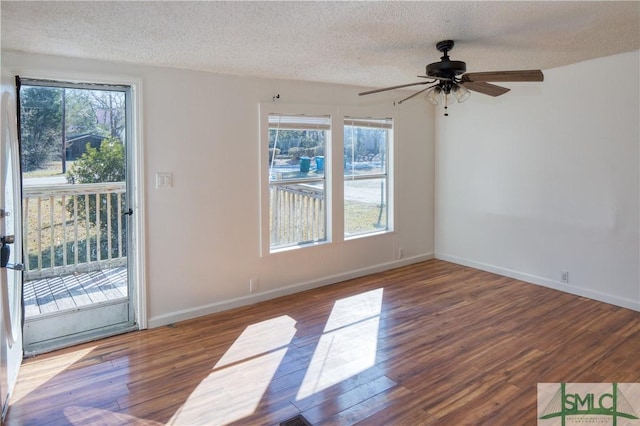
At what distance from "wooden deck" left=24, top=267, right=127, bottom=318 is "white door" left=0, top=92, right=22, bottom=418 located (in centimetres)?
47

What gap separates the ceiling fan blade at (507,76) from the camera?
2.69 metres

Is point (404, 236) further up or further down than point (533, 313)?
further up

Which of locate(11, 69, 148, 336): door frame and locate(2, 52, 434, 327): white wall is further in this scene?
locate(2, 52, 434, 327): white wall

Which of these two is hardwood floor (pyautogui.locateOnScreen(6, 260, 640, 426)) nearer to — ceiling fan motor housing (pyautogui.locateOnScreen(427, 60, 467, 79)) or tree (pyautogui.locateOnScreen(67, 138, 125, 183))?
tree (pyautogui.locateOnScreen(67, 138, 125, 183))

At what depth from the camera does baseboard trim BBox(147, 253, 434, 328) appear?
372 centimetres

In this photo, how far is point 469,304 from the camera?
4.11 metres

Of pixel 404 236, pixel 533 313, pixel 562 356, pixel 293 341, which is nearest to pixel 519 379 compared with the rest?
pixel 562 356

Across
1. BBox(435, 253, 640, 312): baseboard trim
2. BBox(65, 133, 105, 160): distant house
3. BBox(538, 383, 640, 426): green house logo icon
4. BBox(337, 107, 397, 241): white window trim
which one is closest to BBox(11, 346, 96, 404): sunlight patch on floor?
BBox(65, 133, 105, 160): distant house

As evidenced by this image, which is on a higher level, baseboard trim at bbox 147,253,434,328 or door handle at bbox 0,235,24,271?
door handle at bbox 0,235,24,271

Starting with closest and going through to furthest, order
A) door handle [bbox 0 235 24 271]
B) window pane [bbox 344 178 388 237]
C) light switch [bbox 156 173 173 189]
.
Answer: door handle [bbox 0 235 24 271]
light switch [bbox 156 173 173 189]
window pane [bbox 344 178 388 237]

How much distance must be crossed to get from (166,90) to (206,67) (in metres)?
0.38

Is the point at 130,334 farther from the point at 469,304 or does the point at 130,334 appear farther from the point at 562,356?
the point at 562,356

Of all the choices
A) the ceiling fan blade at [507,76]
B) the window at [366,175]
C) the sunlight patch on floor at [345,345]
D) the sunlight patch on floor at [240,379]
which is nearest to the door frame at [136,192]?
the sunlight patch on floor at [240,379]

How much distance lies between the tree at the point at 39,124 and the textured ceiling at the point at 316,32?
33 cm
